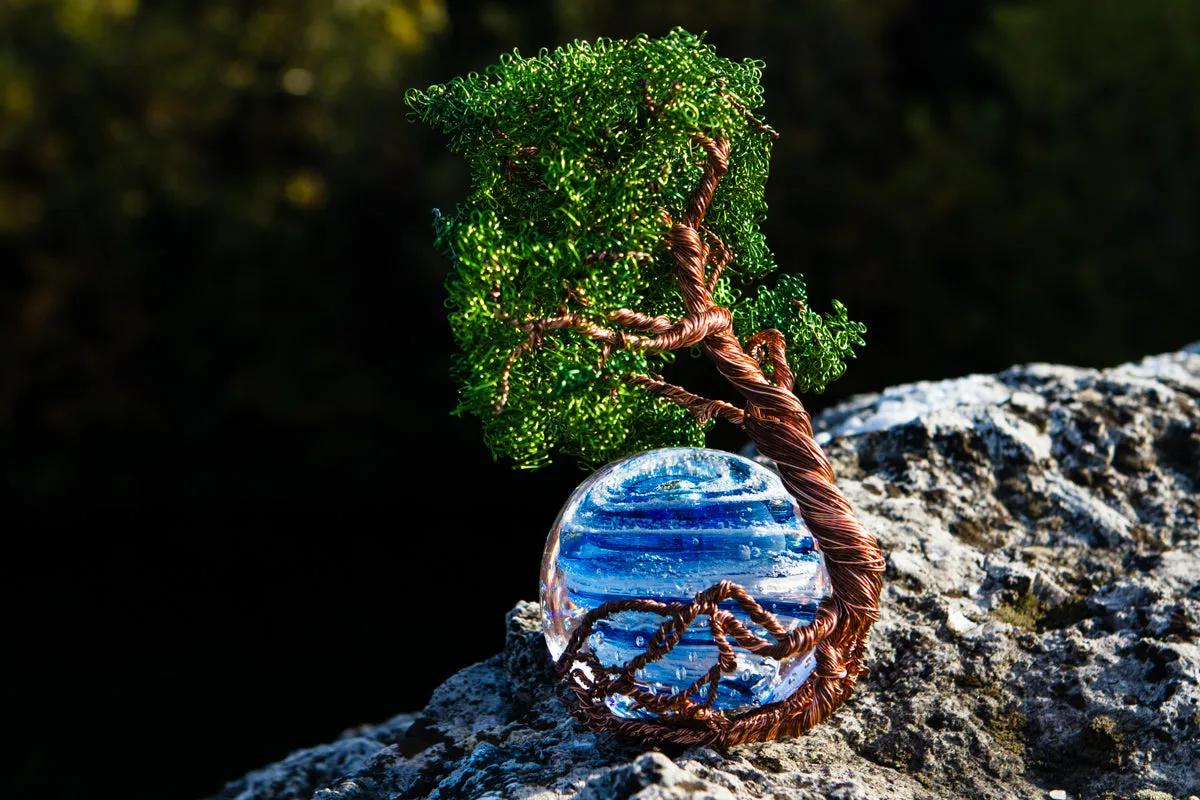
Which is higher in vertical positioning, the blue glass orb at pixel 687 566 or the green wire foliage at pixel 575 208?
the green wire foliage at pixel 575 208

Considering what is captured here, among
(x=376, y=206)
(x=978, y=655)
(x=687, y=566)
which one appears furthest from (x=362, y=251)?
(x=687, y=566)

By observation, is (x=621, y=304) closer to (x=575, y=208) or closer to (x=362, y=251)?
(x=575, y=208)

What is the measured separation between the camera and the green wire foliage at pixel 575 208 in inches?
71.3

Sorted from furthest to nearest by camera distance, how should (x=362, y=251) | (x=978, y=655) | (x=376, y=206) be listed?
(x=362, y=251) → (x=376, y=206) → (x=978, y=655)

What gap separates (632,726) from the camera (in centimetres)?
192

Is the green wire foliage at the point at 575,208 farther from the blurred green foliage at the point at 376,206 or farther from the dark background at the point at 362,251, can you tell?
the blurred green foliage at the point at 376,206

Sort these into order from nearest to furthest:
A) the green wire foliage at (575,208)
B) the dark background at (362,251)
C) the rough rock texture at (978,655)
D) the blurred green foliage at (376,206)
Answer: the green wire foliage at (575,208), the rough rock texture at (978,655), the dark background at (362,251), the blurred green foliage at (376,206)

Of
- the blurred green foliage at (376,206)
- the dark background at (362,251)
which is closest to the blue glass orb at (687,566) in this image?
the dark background at (362,251)

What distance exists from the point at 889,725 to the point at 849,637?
278 mm

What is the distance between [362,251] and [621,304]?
8.73 metres

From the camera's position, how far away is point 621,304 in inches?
74.1

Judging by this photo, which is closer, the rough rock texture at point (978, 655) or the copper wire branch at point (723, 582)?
the copper wire branch at point (723, 582)

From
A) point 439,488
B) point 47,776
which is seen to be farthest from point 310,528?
point 47,776

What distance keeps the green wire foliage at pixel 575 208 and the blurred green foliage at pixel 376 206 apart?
7.13 meters
